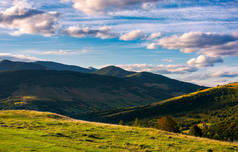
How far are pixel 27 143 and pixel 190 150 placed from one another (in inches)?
775

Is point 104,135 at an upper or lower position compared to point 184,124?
upper

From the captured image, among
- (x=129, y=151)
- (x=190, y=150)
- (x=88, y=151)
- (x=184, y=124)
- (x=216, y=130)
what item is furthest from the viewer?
(x=184, y=124)

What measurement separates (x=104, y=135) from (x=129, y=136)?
4.12 metres

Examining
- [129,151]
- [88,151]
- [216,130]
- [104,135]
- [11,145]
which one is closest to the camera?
[11,145]

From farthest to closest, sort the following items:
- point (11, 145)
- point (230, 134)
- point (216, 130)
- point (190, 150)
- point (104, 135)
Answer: point (216, 130) < point (230, 134) < point (104, 135) < point (190, 150) < point (11, 145)

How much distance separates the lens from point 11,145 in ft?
66.1

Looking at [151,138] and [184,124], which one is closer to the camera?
[151,138]

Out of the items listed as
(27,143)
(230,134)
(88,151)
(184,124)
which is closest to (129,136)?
(88,151)

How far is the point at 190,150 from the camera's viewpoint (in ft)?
85.6

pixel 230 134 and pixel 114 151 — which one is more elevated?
pixel 114 151

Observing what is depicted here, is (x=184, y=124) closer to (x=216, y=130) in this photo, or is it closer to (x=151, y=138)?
(x=216, y=130)

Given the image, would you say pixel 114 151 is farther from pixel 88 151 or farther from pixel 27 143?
pixel 27 143

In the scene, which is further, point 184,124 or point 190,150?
point 184,124

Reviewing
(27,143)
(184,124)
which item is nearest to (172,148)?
(27,143)
